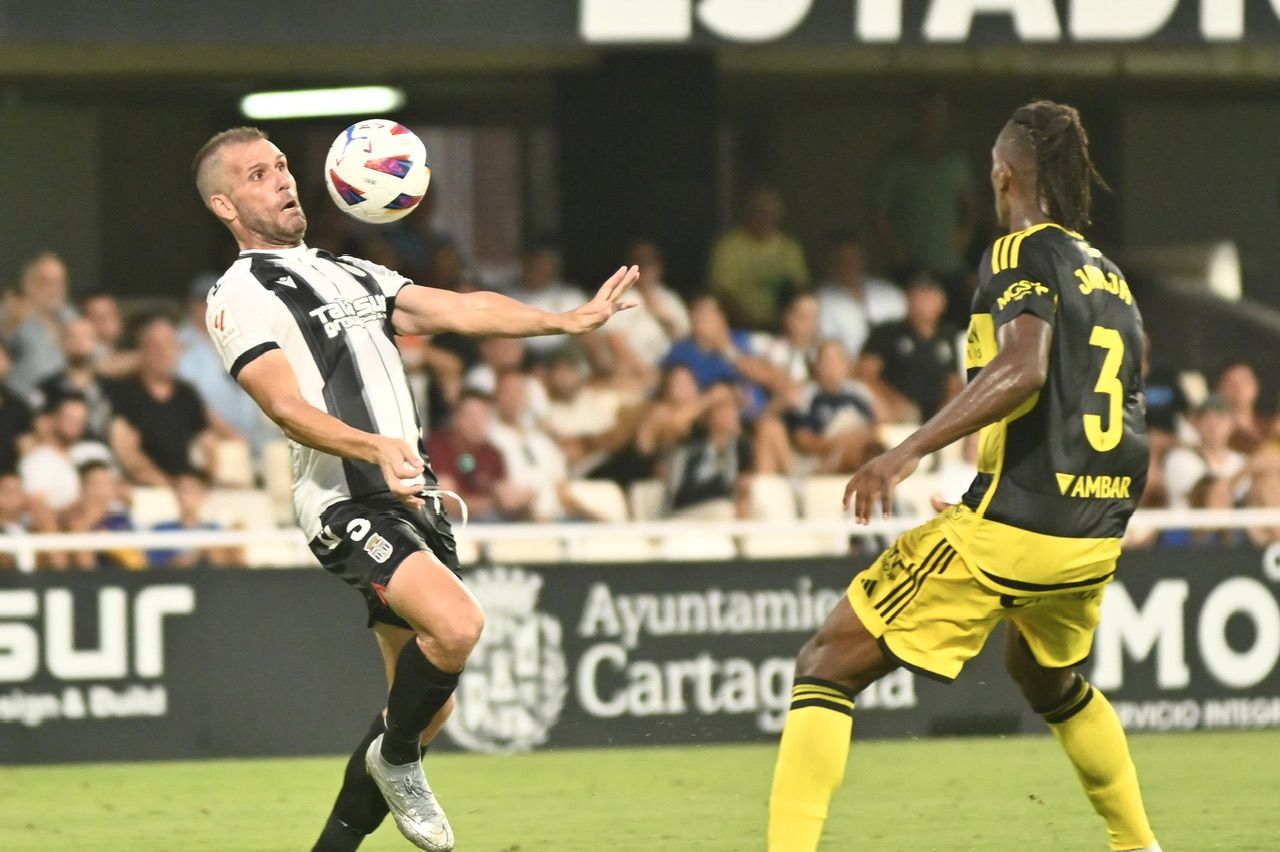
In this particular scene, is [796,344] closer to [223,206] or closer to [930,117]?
[930,117]

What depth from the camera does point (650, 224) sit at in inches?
567

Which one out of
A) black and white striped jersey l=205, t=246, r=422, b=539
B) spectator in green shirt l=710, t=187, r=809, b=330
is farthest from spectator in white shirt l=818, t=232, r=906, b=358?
black and white striped jersey l=205, t=246, r=422, b=539

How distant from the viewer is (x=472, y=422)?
37.4 feet

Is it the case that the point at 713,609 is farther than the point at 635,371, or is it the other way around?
the point at 635,371

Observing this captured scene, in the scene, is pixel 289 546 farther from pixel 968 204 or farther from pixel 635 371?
pixel 968 204

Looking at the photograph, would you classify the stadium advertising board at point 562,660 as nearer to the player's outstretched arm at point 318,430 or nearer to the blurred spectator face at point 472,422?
the blurred spectator face at point 472,422

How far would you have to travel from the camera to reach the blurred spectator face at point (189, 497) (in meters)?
11.0

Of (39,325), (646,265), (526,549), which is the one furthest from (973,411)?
(39,325)

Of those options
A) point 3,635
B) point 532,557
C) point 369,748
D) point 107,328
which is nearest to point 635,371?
point 532,557

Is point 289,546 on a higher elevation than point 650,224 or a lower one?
lower

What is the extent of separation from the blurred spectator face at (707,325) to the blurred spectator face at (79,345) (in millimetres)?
3414

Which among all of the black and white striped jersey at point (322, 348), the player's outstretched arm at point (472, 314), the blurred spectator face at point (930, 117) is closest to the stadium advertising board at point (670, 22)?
the blurred spectator face at point (930, 117)

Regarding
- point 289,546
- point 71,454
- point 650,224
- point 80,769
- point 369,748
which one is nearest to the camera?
point 369,748

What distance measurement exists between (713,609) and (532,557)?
95 centimetres
